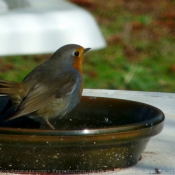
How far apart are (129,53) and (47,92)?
4.64 meters

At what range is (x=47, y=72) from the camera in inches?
120

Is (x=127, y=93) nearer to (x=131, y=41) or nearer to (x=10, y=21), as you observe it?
(x=10, y=21)

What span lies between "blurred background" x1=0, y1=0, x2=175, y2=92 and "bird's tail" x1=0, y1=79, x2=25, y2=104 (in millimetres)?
3155

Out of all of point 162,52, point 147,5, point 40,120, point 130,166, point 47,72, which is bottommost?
point 147,5

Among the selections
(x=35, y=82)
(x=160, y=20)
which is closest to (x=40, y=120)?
(x=35, y=82)

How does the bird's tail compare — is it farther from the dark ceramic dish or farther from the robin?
the dark ceramic dish

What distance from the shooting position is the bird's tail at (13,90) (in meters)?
2.92

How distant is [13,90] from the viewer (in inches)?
115

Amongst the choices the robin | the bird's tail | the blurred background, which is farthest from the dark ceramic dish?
the blurred background

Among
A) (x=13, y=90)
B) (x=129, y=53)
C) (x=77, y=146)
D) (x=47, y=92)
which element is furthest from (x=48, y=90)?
(x=129, y=53)

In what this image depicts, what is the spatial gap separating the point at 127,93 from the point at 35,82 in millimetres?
571

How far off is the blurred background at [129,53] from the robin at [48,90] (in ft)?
9.74

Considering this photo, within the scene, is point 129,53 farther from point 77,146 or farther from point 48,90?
point 77,146

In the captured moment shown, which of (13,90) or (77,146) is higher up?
(77,146)
